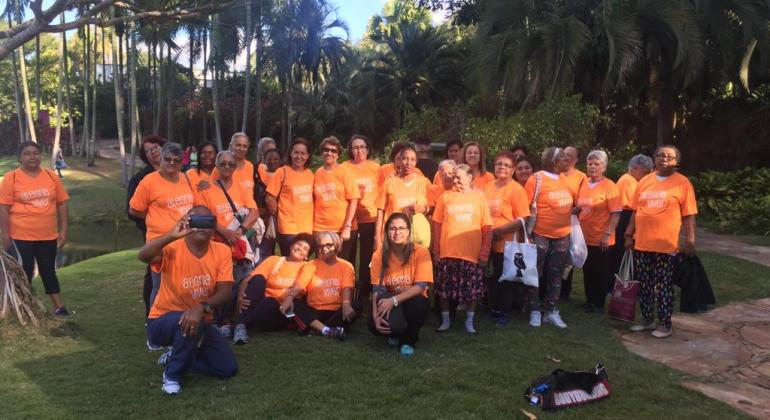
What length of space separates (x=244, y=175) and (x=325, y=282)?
1.32 m

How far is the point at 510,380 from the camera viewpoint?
414cm

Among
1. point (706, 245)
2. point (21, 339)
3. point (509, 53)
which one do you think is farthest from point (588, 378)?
point (509, 53)

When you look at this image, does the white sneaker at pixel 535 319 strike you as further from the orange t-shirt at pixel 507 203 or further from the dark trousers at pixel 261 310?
the dark trousers at pixel 261 310

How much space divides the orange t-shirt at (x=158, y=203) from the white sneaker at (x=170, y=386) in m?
1.12

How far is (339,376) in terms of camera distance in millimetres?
4156

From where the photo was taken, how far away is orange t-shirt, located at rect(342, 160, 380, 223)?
580 centimetres

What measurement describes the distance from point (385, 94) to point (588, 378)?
2469 centimetres

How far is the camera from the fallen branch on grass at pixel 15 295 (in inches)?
204

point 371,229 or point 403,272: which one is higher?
point 371,229

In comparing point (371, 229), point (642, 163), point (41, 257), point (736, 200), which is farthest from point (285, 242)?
point (736, 200)

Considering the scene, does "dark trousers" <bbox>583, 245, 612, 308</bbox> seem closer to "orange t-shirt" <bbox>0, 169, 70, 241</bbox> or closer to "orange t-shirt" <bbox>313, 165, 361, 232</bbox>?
"orange t-shirt" <bbox>313, 165, 361, 232</bbox>

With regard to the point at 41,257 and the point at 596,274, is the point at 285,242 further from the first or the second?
the point at 596,274

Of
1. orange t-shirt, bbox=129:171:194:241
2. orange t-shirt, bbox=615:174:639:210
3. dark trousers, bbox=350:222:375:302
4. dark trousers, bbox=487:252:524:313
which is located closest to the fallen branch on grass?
orange t-shirt, bbox=129:171:194:241

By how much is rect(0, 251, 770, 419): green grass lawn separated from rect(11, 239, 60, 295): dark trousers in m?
0.45
